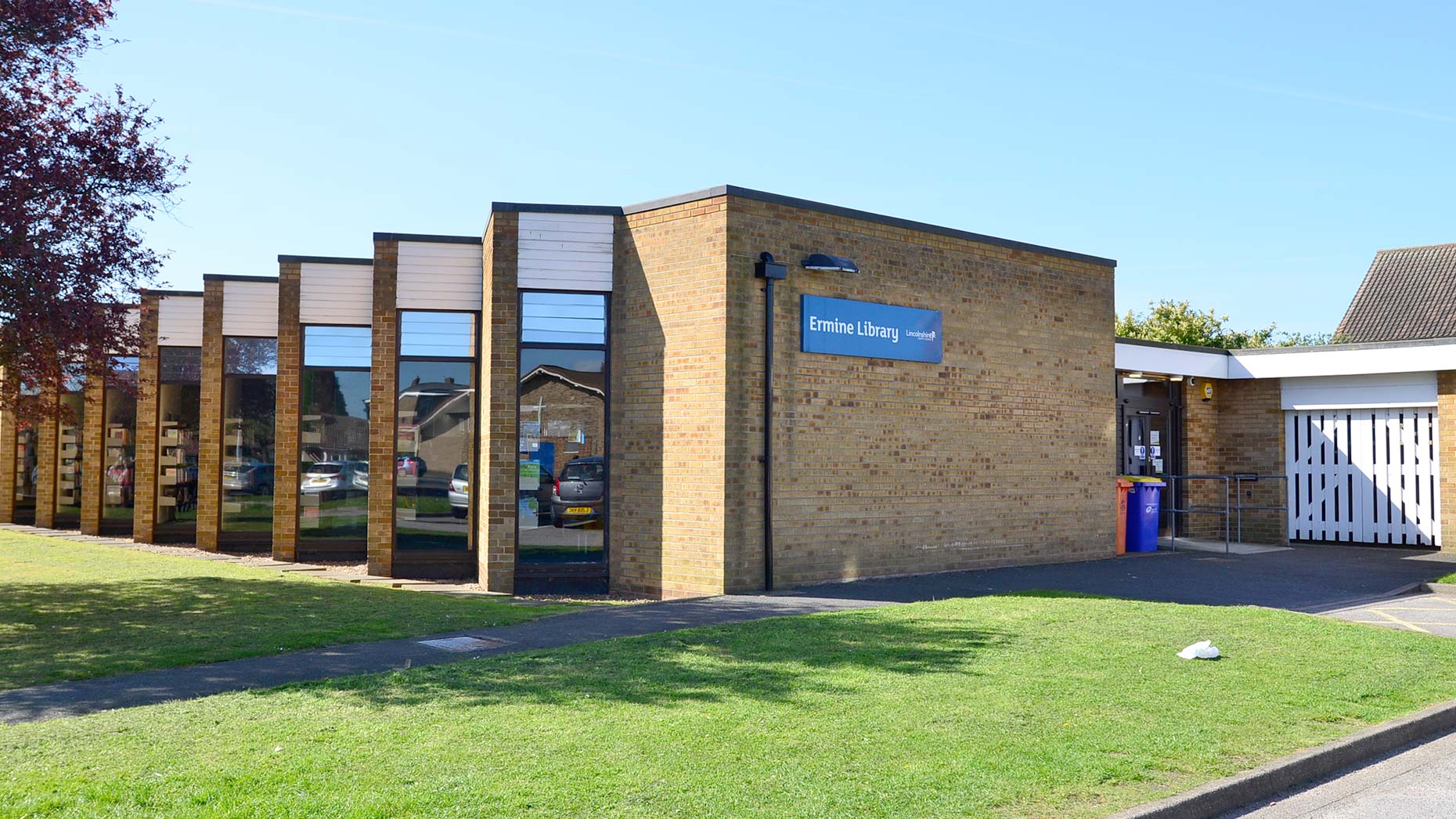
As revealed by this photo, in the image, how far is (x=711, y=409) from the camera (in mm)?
12562

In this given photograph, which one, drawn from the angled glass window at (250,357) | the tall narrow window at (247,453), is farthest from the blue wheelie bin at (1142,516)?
the angled glass window at (250,357)

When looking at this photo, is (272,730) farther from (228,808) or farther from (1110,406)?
(1110,406)

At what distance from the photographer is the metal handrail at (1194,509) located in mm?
18859

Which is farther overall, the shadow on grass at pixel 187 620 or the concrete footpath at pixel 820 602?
the shadow on grass at pixel 187 620

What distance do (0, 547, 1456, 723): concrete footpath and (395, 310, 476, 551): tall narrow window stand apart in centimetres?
575

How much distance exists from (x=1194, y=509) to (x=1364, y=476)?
3772mm

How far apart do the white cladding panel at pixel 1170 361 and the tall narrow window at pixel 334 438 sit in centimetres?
1259

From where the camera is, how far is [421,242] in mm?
15914

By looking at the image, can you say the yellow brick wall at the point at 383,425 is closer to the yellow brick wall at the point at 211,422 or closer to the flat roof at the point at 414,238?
the flat roof at the point at 414,238

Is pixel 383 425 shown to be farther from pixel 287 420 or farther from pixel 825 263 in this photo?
pixel 825 263

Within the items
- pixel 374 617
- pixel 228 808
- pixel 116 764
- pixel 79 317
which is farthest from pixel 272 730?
pixel 79 317

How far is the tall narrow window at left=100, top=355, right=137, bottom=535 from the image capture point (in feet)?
74.4

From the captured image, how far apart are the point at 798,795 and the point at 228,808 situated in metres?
2.49

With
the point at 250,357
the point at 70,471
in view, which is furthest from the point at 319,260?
the point at 70,471
